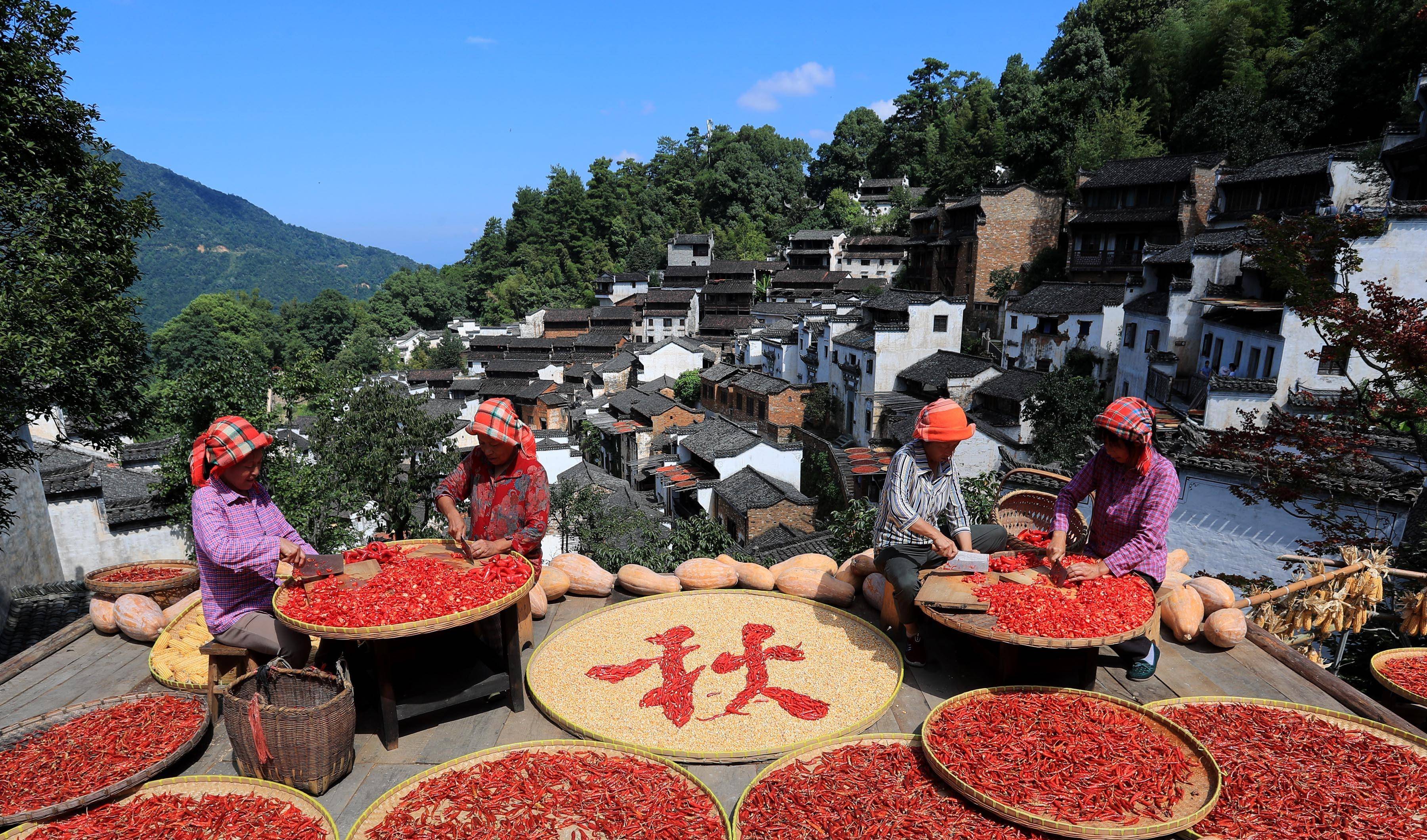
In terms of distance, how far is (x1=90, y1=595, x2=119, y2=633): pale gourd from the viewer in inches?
217

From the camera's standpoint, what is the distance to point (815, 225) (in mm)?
64688

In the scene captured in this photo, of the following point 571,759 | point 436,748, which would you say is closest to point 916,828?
point 571,759

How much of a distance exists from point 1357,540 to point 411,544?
1108 cm

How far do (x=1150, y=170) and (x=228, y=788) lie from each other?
38902mm

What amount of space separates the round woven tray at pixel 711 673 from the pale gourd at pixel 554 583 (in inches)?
18.4

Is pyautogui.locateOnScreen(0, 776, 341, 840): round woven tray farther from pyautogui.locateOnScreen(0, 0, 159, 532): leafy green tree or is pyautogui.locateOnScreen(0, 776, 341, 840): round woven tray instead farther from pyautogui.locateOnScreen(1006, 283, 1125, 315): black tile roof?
pyautogui.locateOnScreen(1006, 283, 1125, 315): black tile roof

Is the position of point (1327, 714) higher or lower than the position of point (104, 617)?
higher

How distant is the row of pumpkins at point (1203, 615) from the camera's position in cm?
490

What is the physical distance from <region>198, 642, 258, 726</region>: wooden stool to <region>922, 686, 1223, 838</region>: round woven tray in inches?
153

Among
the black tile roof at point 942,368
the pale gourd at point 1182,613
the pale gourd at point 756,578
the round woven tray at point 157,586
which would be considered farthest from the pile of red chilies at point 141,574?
the black tile roof at point 942,368

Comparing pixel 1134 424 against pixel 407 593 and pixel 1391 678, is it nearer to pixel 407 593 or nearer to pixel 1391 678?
pixel 1391 678

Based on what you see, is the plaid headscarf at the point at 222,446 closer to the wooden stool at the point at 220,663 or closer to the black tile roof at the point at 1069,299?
the wooden stool at the point at 220,663

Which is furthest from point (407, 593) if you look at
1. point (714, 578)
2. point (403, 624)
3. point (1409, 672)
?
point (1409, 672)

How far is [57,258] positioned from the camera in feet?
27.3
